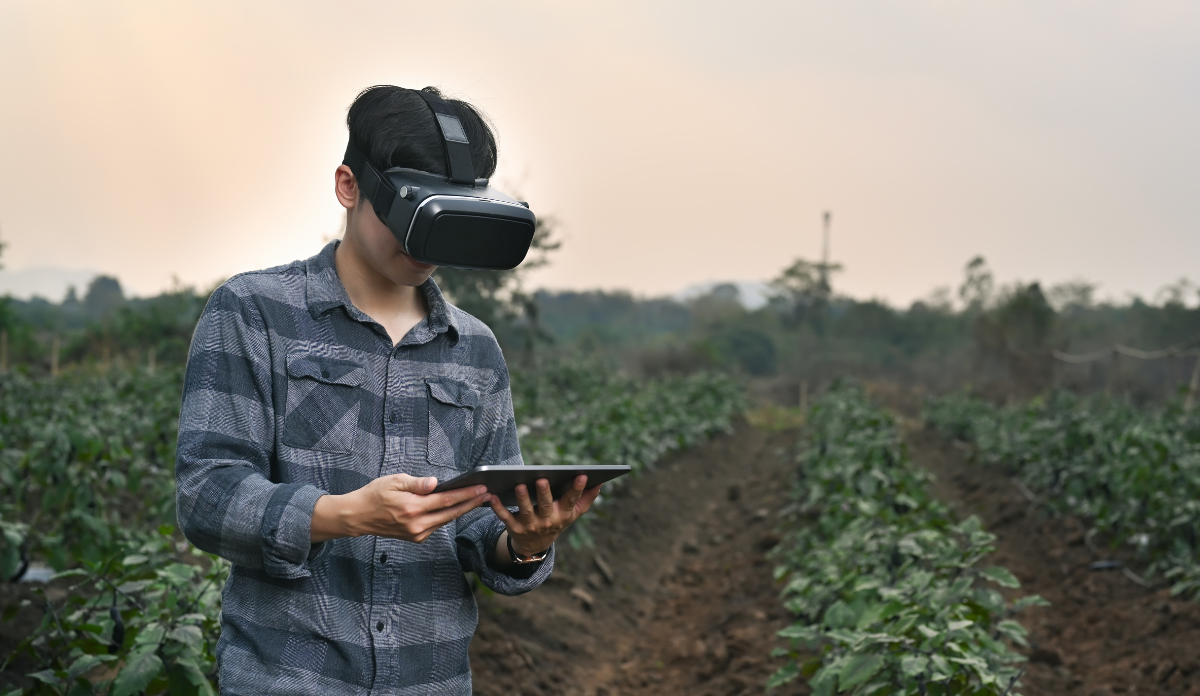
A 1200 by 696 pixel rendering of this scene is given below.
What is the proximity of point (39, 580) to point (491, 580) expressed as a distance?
2.94 meters

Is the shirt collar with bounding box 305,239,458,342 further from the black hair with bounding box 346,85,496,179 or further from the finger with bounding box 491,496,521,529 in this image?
the finger with bounding box 491,496,521,529

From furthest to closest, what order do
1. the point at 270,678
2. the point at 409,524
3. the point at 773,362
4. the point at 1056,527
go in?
the point at 773,362 → the point at 1056,527 → the point at 270,678 → the point at 409,524

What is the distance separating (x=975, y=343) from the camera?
29.9 metres

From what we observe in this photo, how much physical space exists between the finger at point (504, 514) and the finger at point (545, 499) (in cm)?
4

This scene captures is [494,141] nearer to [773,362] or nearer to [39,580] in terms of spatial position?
[39,580]

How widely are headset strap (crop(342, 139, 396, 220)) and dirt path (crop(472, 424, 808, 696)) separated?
2.63 meters

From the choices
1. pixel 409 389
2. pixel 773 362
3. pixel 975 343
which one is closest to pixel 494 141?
pixel 409 389

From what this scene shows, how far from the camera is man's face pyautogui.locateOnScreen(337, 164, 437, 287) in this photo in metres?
1.40

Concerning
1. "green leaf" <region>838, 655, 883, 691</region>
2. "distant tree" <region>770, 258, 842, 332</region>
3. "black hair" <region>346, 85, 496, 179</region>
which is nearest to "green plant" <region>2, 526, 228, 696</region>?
"black hair" <region>346, 85, 496, 179</region>

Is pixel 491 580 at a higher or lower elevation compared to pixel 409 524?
lower

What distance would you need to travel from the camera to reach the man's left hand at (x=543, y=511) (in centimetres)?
131

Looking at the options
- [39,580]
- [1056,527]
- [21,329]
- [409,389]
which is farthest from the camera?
[21,329]

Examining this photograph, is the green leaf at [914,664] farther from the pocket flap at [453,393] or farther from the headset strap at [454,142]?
the headset strap at [454,142]

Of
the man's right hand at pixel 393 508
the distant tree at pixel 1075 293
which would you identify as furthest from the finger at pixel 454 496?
the distant tree at pixel 1075 293
